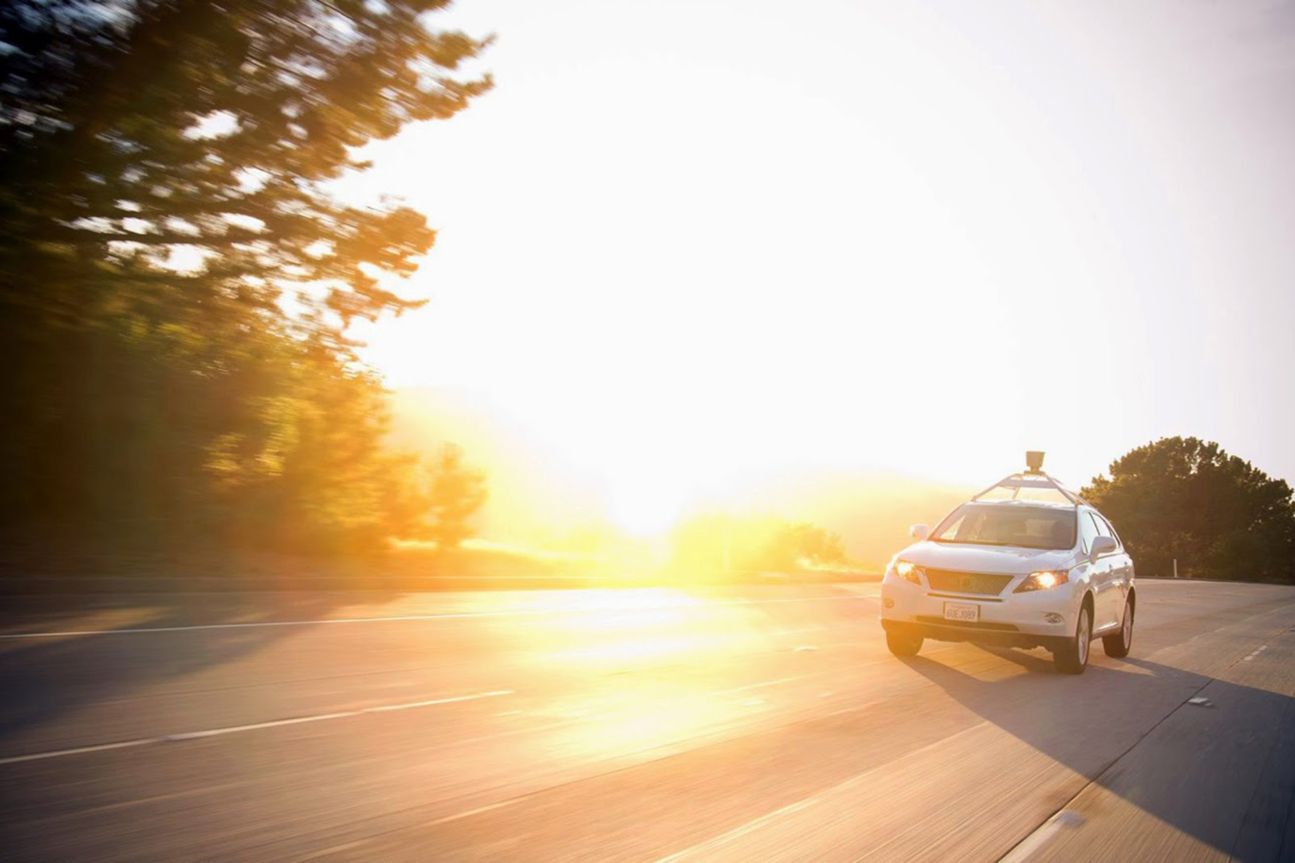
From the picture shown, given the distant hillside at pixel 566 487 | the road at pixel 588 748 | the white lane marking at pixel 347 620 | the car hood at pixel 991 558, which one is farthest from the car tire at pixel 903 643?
the distant hillside at pixel 566 487

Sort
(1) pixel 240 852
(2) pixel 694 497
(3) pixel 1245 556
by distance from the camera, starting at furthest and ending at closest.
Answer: (3) pixel 1245 556 < (2) pixel 694 497 < (1) pixel 240 852

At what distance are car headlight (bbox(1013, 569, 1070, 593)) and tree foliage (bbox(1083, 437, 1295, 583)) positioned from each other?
90597 millimetres

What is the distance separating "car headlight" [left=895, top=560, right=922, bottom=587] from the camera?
1194cm

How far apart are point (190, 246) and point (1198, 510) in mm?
102244

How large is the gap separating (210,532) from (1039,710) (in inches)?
518

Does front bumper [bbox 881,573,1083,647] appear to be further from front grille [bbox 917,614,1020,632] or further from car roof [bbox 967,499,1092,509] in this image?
car roof [bbox 967,499,1092,509]

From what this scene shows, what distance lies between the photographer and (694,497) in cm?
3634

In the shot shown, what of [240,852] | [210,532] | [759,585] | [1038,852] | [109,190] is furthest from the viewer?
[759,585]

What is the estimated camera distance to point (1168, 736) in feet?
28.0

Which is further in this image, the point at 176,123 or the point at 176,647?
the point at 176,123

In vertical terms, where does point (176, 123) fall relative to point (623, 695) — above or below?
above

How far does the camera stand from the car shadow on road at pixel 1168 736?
6.11 metres

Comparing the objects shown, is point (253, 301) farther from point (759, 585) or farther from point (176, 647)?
point (759, 585)

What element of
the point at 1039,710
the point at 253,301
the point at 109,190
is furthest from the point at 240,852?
the point at 253,301
